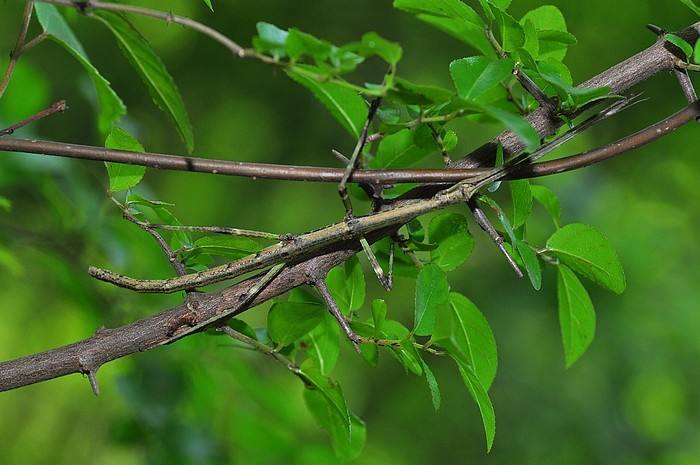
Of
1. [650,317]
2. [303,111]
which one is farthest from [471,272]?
[303,111]

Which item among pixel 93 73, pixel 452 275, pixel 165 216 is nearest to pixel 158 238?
pixel 165 216

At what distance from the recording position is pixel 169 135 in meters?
2.20

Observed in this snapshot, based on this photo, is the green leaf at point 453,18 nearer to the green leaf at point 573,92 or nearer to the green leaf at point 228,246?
the green leaf at point 573,92

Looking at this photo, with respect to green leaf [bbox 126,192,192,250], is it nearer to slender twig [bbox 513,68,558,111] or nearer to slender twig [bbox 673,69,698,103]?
slender twig [bbox 513,68,558,111]

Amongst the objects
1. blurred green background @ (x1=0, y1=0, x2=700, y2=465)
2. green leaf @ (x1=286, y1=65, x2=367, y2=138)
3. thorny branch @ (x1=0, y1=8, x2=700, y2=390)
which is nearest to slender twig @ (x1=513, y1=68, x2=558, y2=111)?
thorny branch @ (x1=0, y1=8, x2=700, y2=390)

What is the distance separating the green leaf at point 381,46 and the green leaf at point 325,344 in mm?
327

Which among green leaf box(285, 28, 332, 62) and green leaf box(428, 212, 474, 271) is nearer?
green leaf box(285, 28, 332, 62)

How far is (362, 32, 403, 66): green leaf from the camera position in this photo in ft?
1.27

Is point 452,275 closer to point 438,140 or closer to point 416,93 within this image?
point 438,140

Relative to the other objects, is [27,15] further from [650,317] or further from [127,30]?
[650,317]

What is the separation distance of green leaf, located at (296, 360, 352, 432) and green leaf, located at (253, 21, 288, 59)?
11.7 inches

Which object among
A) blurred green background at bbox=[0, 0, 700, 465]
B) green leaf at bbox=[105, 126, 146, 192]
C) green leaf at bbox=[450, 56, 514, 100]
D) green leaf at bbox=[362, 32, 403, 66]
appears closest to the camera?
green leaf at bbox=[362, 32, 403, 66]

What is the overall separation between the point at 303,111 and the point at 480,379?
1759mm

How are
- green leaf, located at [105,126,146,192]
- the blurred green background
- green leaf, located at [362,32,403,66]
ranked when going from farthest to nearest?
1. the blurred green background
2. green leaf, located at [105,126,146,192]
3. green leaf, located at [362,32,403,66]
